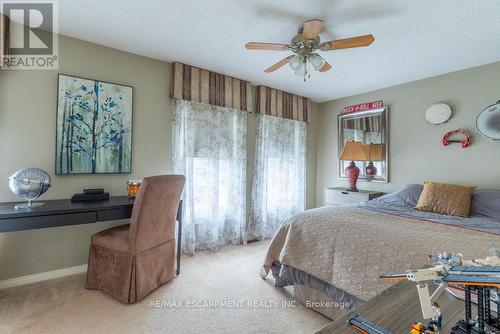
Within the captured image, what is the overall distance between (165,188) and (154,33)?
4.89 ft

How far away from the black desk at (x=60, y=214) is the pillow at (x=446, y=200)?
297 cm

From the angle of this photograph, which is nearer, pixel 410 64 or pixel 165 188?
pixel 165 188

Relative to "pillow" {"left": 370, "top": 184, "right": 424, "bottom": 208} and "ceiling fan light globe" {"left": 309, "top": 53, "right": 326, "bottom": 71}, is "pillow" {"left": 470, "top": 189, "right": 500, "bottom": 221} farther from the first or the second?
"ceiling fan light globe" {"left": 309, "top": 53, "right": 326, "bottom": 71}

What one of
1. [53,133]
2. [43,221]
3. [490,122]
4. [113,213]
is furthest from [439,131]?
[53,133]

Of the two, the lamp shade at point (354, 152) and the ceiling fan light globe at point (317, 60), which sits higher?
the ceiling fan light globe at point (317, 60)

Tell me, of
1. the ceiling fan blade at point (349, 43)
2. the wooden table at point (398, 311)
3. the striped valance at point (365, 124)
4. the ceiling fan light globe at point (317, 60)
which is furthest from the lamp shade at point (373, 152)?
the wooden table at point (398, 311)

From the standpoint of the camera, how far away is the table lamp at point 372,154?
3693 mm

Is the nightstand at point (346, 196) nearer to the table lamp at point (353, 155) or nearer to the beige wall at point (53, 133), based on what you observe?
the table lamp at point (353, 155)

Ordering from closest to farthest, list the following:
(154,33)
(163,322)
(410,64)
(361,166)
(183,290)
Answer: (163,322) → (183,290) → (154,33) → (410,64) → (361,166)

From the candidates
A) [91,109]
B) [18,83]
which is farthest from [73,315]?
[18,83]

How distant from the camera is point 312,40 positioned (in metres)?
2.08

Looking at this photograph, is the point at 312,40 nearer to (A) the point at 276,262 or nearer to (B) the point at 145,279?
(A) the point at 276,262

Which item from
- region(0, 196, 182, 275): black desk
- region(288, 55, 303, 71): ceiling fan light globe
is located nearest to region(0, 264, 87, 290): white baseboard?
region(0, 196, 182, 275): black desk

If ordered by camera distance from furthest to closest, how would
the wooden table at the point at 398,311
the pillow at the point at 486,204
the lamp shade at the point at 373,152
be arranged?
the lamp shade at the point at 373,152
the pillow at the point at 486,204
the wooden table at the point at 398,311
